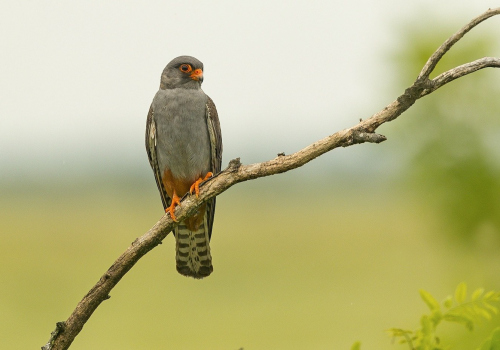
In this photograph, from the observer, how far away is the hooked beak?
4879 mm

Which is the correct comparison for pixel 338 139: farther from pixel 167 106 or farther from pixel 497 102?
pixel 497 102

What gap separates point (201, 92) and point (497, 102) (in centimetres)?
899

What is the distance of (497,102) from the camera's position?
39.5 ft

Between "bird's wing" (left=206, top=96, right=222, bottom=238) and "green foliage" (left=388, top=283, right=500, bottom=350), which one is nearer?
"green foliage" (left=388, top=283, right=500, bottom=350)

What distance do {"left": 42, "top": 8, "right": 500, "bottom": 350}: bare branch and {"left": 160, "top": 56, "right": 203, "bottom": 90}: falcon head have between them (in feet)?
5.25

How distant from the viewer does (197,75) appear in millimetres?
4891

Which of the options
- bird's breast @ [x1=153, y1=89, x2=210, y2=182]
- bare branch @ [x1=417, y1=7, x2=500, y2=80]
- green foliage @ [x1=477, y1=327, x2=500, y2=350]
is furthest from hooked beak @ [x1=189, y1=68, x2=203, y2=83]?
green foliage @ [x1=477, y1=327, x2=500, y2=350]

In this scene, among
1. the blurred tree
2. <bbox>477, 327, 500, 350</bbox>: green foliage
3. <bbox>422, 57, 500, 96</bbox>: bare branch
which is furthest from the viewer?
the blurred tree

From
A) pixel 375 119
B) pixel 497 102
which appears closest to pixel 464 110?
pixel 497 102

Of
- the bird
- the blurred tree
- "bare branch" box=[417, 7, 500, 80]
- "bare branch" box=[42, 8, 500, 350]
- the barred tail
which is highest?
the blurred tree

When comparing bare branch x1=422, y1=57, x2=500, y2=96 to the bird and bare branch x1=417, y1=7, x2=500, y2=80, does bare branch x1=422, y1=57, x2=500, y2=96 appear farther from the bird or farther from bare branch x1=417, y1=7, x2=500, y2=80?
the bird

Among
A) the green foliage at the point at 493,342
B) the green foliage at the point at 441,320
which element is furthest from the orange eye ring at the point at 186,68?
the green foliage at the point at 493,342

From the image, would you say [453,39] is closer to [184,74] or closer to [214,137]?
[214,137]

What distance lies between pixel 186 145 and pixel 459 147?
8.42 meters
